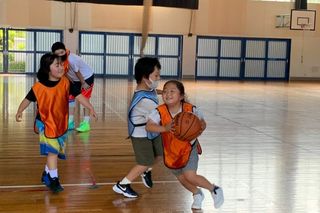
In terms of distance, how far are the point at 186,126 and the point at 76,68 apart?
164 inches

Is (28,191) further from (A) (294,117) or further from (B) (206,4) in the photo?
(B) (206,4)

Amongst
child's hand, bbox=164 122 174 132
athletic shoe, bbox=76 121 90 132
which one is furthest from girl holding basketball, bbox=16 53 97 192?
athletic shoe, bbox=76 121 90 132

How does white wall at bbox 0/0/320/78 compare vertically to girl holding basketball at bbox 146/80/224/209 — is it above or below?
above

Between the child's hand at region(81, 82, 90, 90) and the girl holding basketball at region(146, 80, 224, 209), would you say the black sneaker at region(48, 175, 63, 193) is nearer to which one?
the girl holding basketball at region(146, 80, 224, 209)

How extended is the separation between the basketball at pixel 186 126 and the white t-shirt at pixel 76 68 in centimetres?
→ 402

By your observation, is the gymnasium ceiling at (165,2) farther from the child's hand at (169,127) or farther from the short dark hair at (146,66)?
the child's hand at (169,127)

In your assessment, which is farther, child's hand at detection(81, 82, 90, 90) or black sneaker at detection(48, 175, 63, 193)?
child's hand at detection(81, 82, 90, 90)

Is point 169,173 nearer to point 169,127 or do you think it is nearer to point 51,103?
point 51,103

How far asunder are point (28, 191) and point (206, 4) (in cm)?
2314

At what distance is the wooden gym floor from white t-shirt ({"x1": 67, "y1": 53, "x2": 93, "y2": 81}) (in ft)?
3.21

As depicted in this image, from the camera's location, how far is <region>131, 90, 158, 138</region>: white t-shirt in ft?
14.7

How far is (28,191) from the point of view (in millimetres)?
4766

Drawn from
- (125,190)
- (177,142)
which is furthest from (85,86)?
(177,142)

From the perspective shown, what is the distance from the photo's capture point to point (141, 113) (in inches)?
177
